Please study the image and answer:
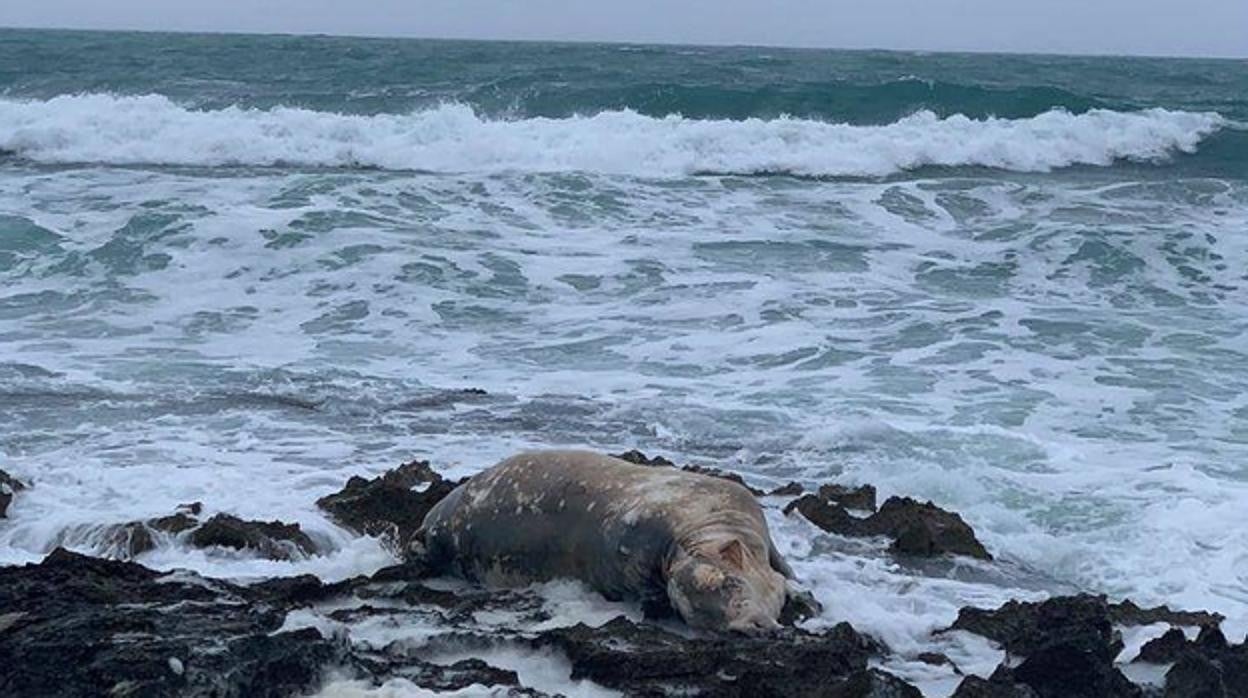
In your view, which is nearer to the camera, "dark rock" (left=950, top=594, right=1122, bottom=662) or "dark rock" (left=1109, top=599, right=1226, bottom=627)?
"dark rock" (left=950, top=594, right=1122, bottom=662)

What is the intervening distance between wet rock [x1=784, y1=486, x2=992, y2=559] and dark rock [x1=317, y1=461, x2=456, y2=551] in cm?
179

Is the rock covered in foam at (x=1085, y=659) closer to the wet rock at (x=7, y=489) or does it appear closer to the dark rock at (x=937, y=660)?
the dark rock at (x=937, y=660)

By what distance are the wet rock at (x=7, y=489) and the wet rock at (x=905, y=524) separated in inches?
148

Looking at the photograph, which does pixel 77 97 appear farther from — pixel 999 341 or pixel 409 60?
pixel 999 341

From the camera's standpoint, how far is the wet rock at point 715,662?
193 inches

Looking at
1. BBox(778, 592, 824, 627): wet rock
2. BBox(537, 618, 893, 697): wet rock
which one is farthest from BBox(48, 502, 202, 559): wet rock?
BBox(778, 592, 824, 627): wet rock

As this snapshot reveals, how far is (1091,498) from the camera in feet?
27.7

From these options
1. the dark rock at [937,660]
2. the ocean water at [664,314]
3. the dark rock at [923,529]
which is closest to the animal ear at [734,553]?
the ocean water at [664,314]

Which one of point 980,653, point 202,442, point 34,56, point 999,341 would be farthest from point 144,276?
point 34,56

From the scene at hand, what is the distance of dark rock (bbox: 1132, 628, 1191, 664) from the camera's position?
5422 mm

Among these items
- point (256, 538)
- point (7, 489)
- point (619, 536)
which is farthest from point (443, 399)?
point (619, 536)

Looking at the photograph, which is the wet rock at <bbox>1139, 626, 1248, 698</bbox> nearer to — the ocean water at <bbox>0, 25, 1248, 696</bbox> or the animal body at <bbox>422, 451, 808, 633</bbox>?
the ocean water at <bbox>0, 25, 1248, 696</bbox>

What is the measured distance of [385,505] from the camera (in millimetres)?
7438

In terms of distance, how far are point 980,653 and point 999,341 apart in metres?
7.57
